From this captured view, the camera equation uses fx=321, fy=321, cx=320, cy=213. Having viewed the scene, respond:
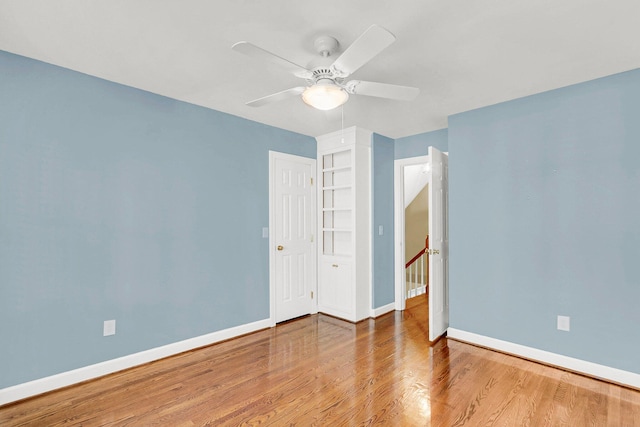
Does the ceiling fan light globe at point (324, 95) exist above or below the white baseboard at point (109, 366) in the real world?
above

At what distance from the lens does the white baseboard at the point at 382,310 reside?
429 centimetres

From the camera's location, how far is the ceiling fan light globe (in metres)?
1.93

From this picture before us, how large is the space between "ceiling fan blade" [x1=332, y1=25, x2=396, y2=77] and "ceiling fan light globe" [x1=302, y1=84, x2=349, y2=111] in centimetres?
10

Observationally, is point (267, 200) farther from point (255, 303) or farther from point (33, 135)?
point (33, 135)

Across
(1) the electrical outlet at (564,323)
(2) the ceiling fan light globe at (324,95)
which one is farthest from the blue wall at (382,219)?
(2) the ceiling fan light globe at (324,95)

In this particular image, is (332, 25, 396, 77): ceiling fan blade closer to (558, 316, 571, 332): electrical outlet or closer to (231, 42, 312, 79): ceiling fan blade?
(231, 42, 312, 79): ceiling fan blade

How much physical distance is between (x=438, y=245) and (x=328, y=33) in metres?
2.54

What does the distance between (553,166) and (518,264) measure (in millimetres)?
956

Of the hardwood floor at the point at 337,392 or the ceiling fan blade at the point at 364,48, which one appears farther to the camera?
the hardwood floor at the point at 337,392

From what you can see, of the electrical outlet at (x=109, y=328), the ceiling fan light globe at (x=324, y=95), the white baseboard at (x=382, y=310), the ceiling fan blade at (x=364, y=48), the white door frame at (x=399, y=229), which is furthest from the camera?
the white door frame at (x=399, y=229)

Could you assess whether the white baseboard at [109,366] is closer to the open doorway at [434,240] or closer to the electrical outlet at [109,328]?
the electrical outlet at [109,328]

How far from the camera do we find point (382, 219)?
14.7 feet

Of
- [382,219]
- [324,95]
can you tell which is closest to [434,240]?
[382,219]

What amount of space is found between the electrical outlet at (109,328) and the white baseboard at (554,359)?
3.29m
